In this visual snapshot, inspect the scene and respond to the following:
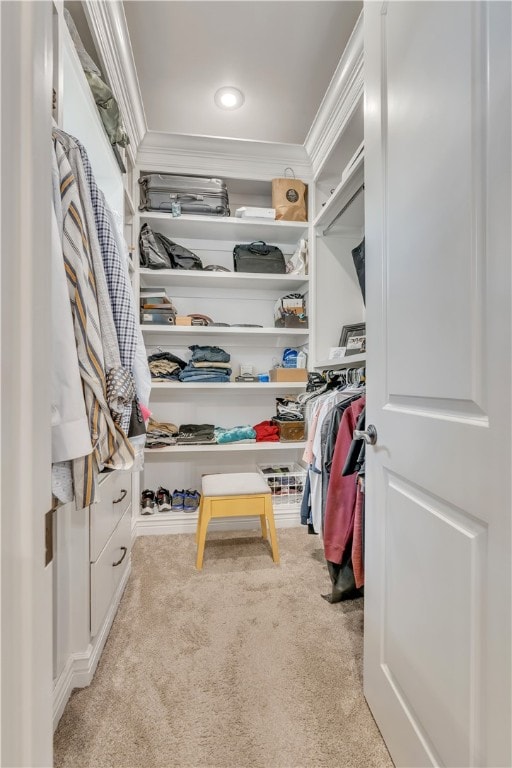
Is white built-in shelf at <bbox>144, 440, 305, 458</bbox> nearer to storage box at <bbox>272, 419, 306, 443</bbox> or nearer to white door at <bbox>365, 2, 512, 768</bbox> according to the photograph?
storage box at <bbox>272, 419, 306, 443</bbox>

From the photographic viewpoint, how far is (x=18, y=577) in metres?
0.37

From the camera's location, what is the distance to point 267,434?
2.64 metres

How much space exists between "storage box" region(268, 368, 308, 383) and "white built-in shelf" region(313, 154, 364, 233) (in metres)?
1.04

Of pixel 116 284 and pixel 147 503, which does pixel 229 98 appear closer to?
pixel 116 284

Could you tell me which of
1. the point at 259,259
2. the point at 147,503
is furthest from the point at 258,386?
the point at 147,503

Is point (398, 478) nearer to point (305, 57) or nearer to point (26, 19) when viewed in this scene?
point (26, 19)

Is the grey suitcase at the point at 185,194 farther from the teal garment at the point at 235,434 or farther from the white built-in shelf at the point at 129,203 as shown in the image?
the teal garment at the point at 235,434

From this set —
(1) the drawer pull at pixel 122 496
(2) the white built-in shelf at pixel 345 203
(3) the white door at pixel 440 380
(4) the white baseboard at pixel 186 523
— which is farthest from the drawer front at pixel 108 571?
(2) the white built-in shelf at pixel 345 203

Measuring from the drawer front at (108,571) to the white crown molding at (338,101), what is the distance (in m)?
2.50

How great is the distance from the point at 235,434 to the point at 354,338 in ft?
3.54

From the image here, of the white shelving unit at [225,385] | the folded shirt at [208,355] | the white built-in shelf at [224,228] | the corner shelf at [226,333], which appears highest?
the white built-in shelf at [224,228]

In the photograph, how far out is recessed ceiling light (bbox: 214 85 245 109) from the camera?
2035 mm

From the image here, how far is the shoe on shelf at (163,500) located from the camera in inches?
99.8

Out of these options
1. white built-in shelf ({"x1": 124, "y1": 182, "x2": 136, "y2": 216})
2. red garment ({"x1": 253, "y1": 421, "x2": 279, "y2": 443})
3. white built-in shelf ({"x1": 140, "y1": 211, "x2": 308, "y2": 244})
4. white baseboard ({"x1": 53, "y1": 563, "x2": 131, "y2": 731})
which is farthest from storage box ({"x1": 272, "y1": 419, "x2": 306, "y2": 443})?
white built-in shelf ({"x1": 124, "y1": 182, "x2": 136, "y2": 216})
